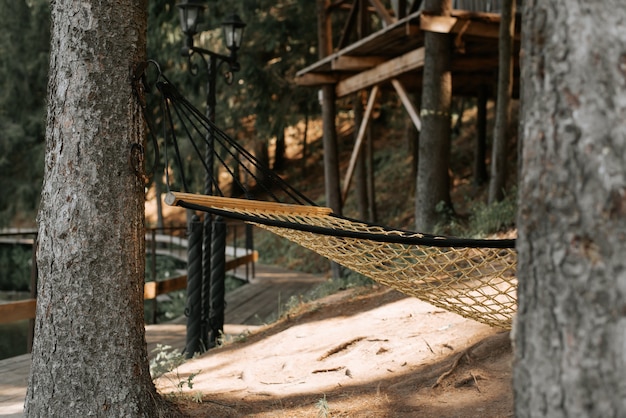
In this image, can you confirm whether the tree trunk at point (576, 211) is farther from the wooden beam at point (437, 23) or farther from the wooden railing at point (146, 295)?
the wooden beam at point (437, 23)

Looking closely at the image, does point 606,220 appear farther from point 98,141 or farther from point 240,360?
point 240,360

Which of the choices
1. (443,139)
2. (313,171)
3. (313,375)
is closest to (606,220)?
(313,375)

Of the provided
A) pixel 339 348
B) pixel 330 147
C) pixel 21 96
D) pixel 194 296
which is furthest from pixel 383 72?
pixel 21 96

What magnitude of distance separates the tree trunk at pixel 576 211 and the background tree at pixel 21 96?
16.3m

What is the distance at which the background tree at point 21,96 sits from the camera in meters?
16.7

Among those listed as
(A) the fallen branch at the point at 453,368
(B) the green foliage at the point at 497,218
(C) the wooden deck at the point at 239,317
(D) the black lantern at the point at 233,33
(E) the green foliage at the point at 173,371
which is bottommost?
(C) the wooden deck at the point at 239,317

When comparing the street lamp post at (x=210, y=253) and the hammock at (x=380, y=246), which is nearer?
the hammock at (x=380, y=246)

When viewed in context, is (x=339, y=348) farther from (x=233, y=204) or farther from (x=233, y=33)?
(x=233, y=33)

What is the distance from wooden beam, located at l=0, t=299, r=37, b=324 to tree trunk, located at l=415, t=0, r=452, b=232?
4.03 metres

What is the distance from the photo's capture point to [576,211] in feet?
5.41

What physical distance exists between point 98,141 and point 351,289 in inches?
166

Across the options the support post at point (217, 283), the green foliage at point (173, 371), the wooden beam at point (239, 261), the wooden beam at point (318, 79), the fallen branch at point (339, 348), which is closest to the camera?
the green foliage at point (173, 371)

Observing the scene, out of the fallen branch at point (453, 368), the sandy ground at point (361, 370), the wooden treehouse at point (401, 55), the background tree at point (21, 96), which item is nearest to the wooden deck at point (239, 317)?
the sandy ground at point (361, 370)

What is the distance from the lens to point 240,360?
492 cm
